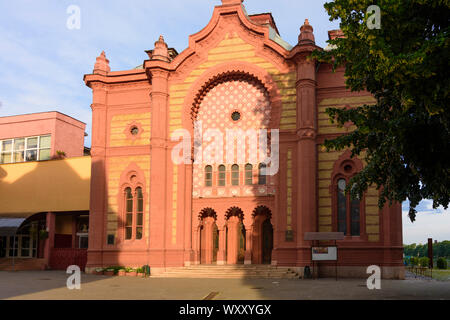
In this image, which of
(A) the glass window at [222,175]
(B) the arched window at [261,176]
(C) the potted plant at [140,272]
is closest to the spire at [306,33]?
(B) the arched window at [261,176]

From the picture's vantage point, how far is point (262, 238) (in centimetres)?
3228

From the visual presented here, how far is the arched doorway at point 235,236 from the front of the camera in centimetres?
3222

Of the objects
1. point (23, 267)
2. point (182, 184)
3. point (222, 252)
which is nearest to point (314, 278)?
point (222, 252)

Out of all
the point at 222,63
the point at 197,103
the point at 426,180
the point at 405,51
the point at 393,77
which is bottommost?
the point at 426,180

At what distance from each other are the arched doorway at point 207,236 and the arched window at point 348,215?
8107 mm

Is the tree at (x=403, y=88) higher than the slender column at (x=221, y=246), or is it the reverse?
the tree at (x=403, y=88)

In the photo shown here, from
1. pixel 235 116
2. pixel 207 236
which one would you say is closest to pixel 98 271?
pixel 207 236

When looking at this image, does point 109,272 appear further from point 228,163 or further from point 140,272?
point 228,163

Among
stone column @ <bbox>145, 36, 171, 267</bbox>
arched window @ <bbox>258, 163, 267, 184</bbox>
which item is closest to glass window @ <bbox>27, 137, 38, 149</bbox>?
stone column @ <bbox>145, 36, 171, 267</bbox>

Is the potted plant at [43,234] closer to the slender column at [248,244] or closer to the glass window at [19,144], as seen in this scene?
the glass window at [19,144]

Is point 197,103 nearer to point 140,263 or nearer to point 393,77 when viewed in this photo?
point 140,263

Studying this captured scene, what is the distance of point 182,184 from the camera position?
3195 cm

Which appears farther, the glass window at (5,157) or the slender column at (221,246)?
the glass window at (5,157)

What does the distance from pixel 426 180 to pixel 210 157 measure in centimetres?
1810
